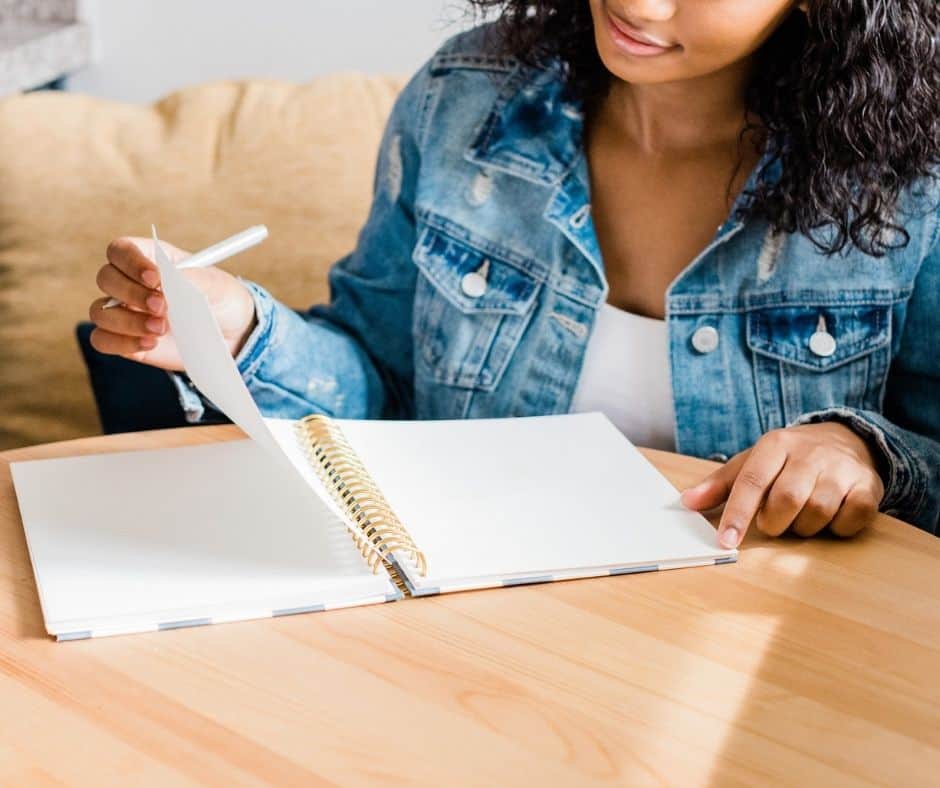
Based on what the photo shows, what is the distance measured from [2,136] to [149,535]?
3.13 feet

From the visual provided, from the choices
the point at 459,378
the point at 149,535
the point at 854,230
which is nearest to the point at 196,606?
the point at 149,535

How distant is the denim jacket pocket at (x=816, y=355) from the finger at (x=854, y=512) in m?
0.22

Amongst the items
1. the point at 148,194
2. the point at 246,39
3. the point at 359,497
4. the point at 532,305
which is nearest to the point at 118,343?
the point at 359,497

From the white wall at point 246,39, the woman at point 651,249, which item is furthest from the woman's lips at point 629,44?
the white wall at point 246,39

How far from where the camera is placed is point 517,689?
68cm

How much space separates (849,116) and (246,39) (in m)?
1.13

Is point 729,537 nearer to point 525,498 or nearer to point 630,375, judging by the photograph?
point 525,498

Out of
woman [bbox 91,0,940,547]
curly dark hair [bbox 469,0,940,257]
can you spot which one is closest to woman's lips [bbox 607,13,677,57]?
woman [bbox 91,0,940,547]

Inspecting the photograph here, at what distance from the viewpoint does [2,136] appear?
158 cm

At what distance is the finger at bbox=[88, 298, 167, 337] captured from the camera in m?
0.92

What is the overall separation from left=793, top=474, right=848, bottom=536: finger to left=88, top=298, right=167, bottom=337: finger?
0.45m

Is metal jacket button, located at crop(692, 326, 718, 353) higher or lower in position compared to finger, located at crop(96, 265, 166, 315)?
lower

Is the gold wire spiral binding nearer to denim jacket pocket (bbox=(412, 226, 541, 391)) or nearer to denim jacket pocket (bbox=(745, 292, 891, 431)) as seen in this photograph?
denim jacket pocket (bbox=(412, 226, 541, 391))

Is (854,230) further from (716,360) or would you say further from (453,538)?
(453,538)
